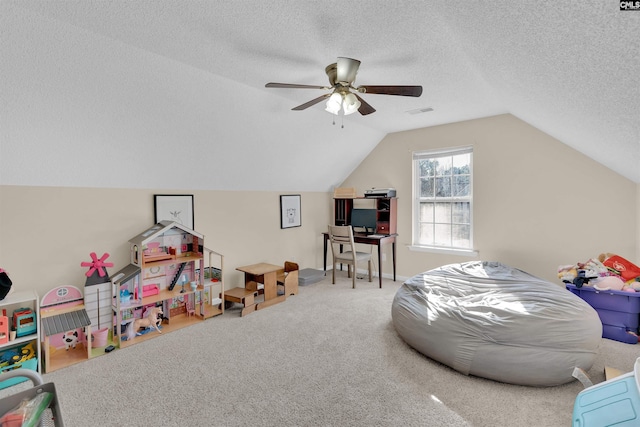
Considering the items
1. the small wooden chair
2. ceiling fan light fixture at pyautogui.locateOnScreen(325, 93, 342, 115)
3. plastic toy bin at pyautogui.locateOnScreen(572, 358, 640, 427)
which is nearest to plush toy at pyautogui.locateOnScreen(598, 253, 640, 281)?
plastic toy bin at pyautogui.locateOnScreen(572, 358, 640, 427)

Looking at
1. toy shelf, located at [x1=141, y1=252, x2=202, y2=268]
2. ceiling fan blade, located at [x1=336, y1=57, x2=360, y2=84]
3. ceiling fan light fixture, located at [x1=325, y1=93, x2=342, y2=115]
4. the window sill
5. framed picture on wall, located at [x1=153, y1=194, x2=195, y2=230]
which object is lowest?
the window sill

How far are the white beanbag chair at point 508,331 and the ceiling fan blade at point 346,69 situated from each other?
6.32ft

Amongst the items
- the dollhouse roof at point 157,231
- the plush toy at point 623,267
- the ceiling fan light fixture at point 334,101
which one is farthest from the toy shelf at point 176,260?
the plush toy at point 623,267

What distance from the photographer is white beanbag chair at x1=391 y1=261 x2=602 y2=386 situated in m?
2.04

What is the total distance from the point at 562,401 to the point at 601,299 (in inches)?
55.6

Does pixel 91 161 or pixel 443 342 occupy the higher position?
pixel 91 161

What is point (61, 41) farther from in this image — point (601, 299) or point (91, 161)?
point (601, 299)

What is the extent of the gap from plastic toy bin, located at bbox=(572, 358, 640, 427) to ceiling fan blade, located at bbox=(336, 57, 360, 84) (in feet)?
6.39

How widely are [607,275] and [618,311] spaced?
318 mm

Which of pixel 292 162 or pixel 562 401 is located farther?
pixel 292 162

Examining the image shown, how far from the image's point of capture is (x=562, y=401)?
1.92 metres

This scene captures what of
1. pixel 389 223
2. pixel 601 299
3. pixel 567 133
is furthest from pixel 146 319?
pixel 567 133

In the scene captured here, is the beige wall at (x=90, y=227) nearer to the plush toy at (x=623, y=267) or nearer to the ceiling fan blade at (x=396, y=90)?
the ceiling fan blade at (x=396, y=90)

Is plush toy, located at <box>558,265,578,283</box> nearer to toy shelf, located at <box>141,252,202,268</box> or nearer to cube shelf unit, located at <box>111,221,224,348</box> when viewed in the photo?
cube shelf unit, located at <box>111,221,224,348</box>
